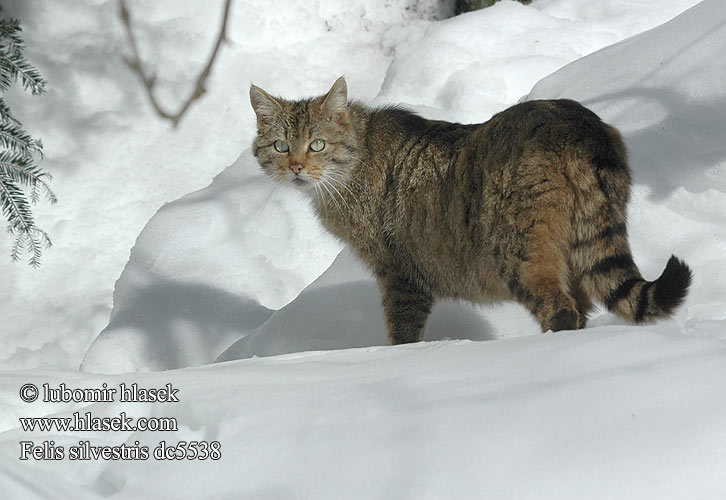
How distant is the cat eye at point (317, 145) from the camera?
3.17 metres

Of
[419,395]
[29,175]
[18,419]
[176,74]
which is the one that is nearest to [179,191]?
[176,74]

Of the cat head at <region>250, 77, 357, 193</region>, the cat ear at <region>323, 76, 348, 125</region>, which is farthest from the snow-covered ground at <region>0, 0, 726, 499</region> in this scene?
the cat ear at <region>323, 76, 348, 125</region>

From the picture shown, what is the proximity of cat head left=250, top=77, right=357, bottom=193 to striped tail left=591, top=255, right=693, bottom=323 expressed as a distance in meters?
1.24

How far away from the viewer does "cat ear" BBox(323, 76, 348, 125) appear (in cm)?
320

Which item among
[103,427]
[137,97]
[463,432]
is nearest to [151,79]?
[137,97]

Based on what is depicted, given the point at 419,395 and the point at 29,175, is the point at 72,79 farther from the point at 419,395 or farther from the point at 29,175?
the point at 419,395

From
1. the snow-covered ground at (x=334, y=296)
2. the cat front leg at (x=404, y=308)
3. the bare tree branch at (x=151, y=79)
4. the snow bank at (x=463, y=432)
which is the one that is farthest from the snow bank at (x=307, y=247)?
the snow bank at (x=463, y=432)

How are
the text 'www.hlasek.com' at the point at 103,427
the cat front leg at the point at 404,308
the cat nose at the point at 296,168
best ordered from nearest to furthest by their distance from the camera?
the text 'www.hlasek.com' at the point at 103,427
the cat front leg at the point at 404,308
the cat nose at the point at 296,168

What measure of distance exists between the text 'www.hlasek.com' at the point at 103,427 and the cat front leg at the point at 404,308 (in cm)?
126

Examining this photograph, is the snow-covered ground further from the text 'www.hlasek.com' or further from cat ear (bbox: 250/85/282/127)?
cat ear (bbox: 250/85/282/127)

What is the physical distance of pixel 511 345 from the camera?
6.10 ft

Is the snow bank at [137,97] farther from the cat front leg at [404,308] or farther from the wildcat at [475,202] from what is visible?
the cat front leg at [404,308]

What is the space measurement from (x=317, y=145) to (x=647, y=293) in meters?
1.50

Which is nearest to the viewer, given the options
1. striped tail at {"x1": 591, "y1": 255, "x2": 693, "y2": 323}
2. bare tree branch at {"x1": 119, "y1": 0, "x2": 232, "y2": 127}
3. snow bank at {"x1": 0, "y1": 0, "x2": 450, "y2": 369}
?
striped tail at {"x1": 591, "y1": 255, "x2": 693, "y2": 323}
